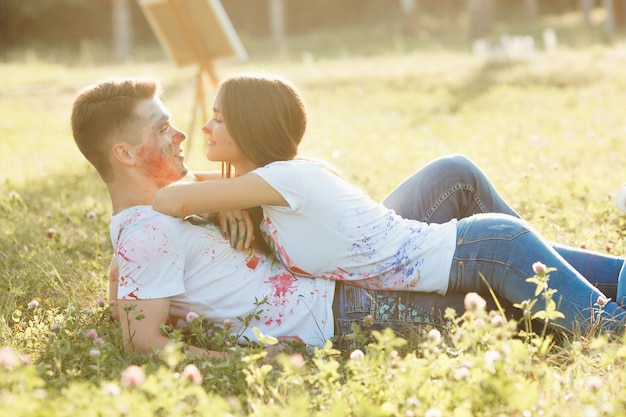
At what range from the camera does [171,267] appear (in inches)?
119

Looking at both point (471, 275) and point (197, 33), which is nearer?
point (471, 275)

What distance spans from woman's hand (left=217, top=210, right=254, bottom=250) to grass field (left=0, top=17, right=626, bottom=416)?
0.55 m

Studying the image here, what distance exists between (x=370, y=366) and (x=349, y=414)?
0.16 meters

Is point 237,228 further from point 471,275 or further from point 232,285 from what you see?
point 471,275

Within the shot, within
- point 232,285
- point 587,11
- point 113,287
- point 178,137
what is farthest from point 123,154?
point 587,11

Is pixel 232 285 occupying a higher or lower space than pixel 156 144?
lower

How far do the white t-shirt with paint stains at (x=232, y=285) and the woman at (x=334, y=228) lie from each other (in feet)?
0.25

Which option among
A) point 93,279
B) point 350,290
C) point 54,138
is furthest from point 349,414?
point 54,138

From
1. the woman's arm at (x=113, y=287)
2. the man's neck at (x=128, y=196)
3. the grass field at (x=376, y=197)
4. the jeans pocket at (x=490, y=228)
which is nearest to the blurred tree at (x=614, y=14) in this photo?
the grass field at (x=376, y=197)

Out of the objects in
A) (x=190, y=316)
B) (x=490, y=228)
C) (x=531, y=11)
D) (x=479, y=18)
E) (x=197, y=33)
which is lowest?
(x=190, y=316)

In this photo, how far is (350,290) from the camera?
126 inches

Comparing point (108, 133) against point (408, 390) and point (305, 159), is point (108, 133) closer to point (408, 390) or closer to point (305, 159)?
point (305, 159)

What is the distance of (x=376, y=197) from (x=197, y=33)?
352cm

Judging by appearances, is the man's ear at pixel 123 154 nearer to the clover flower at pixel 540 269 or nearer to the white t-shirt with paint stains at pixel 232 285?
the white t-shirt with paint stains at pixel 232 285
